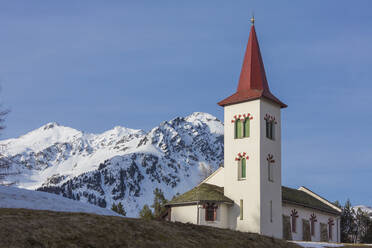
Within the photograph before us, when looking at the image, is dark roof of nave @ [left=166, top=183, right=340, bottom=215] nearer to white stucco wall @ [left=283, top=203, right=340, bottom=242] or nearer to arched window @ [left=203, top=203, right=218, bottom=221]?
white stucco wall @ [left=283, top=203, right=340, bottom=242]

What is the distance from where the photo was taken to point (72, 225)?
22797 mm

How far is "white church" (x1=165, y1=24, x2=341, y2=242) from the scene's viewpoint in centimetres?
5272

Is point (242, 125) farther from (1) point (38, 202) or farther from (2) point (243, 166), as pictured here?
(1) point (38, 202)

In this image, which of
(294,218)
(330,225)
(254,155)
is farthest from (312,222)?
→ (254,155)

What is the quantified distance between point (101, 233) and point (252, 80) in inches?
1467

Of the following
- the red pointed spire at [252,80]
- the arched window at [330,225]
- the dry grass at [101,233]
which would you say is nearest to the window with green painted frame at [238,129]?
the red pointed spire at [252,80]

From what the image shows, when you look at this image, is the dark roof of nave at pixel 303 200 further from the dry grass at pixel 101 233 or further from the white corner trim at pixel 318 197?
the dry grass at pixel 101 233

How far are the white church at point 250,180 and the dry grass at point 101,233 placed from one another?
24.4 m

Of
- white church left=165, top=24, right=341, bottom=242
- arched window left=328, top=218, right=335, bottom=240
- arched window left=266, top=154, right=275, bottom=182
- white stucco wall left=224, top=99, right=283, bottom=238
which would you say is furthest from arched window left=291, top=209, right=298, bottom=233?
arched window left=328, top=218, right=335, bottom=240

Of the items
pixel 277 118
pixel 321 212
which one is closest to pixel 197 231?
pixel 277 118

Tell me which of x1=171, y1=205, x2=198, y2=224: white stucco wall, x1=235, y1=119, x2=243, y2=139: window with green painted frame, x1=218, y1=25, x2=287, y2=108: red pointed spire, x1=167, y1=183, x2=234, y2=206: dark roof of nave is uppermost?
x1=218, y1=25, x2=287, y2=108: red pointed spire

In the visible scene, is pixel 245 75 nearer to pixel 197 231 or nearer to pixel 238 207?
pixel 238 207

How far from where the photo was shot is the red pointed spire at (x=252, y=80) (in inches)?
2203

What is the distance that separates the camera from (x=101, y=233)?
22609mm
